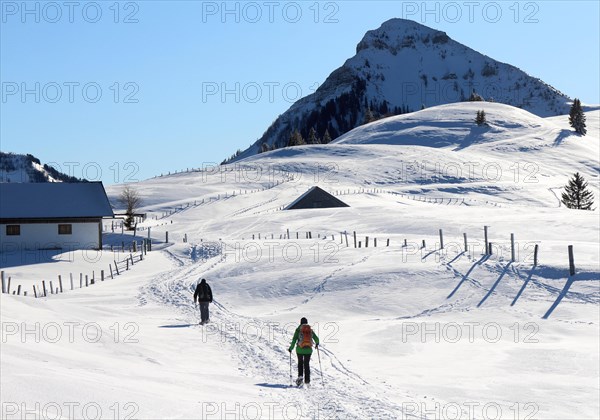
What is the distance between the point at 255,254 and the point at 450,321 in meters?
17.4

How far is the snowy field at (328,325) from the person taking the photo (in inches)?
530

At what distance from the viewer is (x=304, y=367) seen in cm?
1591

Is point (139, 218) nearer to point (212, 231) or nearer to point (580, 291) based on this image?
point (212, 231)

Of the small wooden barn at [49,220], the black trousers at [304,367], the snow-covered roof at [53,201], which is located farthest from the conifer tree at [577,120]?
the black trousers at [304,367]

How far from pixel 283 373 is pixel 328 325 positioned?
27.4 feet

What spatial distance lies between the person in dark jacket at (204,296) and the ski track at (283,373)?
319mm

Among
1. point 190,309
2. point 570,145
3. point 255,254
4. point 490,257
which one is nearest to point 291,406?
point 190,309

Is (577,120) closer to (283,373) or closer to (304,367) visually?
(283,373)

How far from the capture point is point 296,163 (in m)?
119

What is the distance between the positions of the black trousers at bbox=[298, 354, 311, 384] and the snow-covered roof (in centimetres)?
4006

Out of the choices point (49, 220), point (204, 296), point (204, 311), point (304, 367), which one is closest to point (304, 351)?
point (304, 367)

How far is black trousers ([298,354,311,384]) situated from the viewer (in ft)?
51.6

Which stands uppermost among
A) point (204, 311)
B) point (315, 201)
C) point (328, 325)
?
point (315, 201)

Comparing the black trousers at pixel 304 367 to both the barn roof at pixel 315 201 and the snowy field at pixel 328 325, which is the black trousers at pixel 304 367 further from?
the barn roof at pixel 315 201
